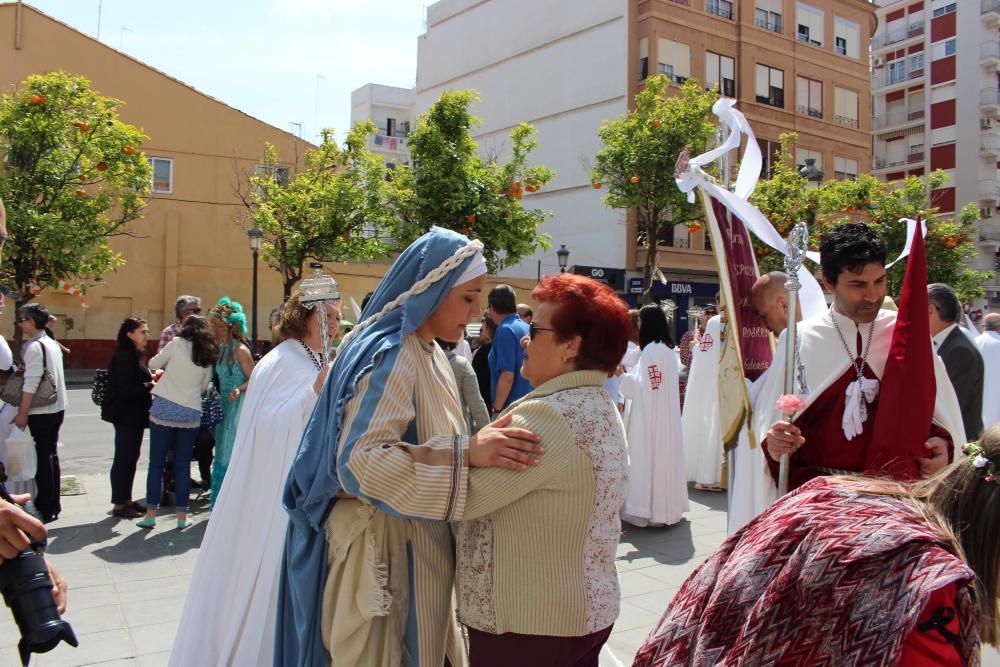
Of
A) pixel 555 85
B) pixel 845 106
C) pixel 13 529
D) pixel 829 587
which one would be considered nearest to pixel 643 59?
pixel 555 85

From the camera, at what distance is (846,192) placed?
23.9m

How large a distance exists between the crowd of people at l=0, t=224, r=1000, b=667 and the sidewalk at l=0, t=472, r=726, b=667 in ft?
3.58

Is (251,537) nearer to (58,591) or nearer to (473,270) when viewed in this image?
(58,591)

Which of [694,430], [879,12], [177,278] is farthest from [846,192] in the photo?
[879,12]

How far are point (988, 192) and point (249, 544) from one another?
Result: 46.3m

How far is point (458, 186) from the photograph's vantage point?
698 inches

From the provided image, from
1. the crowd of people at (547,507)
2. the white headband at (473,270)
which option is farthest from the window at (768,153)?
the white headband at (473,270)

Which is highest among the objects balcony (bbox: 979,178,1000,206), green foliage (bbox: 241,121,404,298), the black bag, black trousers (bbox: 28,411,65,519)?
balcony (bbox: 979,178,1000,206)

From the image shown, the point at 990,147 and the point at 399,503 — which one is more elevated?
the point at 990,147

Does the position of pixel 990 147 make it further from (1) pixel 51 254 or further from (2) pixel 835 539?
(2) pixel 835 539

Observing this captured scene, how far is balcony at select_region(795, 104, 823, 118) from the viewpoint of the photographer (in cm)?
3128

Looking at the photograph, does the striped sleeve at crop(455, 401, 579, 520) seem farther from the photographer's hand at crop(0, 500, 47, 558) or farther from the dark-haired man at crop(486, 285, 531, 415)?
the dark-haired man at crop(486, 285, 531, 415)

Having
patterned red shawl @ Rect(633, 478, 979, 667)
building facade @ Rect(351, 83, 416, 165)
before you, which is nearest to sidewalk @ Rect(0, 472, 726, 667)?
patterned red shawl @ Rect(633, 478, 979, 667)

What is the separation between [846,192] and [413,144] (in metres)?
13.8
